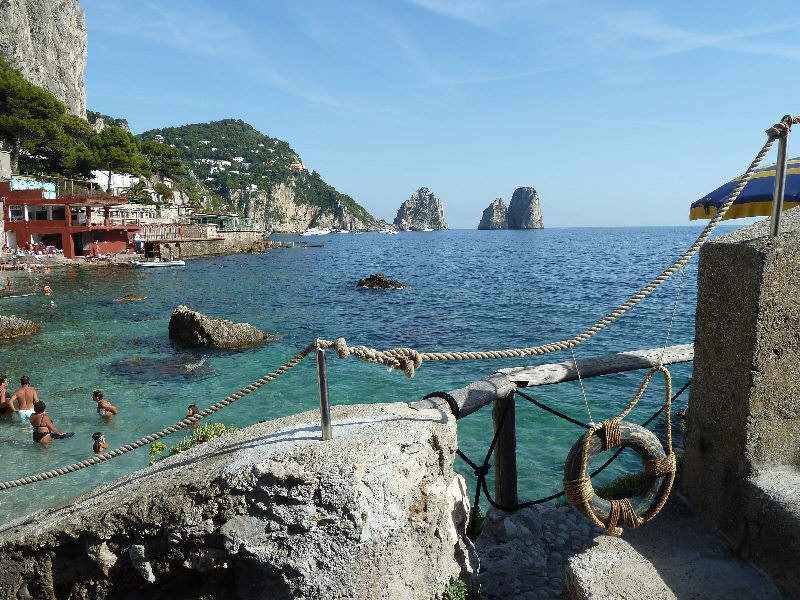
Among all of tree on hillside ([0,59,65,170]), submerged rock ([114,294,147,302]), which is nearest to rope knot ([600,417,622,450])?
submerged rock ([114,294,147,302])

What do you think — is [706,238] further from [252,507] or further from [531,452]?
[531,452]

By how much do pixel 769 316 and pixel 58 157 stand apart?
82613 millimetres

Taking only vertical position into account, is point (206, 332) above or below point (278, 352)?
above

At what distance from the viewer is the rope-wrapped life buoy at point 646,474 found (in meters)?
3.60

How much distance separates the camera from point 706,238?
388 cm

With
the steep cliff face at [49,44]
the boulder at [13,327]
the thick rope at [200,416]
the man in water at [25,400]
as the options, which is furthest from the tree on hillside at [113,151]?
the thick rope at [200,416]

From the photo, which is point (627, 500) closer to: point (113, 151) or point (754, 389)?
point (754, 389)

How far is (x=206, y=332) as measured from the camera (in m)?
20.0

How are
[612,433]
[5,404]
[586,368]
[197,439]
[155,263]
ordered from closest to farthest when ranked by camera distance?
[612,433]
[586,368]
[197,439]
[5,404]
[155,263]

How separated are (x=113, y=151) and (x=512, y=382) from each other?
8001cm

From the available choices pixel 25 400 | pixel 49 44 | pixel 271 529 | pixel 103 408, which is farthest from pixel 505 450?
pixel 49 44

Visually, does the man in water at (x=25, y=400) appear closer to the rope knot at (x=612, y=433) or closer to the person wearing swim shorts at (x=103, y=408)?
the person wearing swim shorts at (x=103, y=408)

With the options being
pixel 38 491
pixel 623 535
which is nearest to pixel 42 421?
pixel 38 491

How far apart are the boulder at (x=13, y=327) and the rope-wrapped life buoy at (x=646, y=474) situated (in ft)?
80.7
